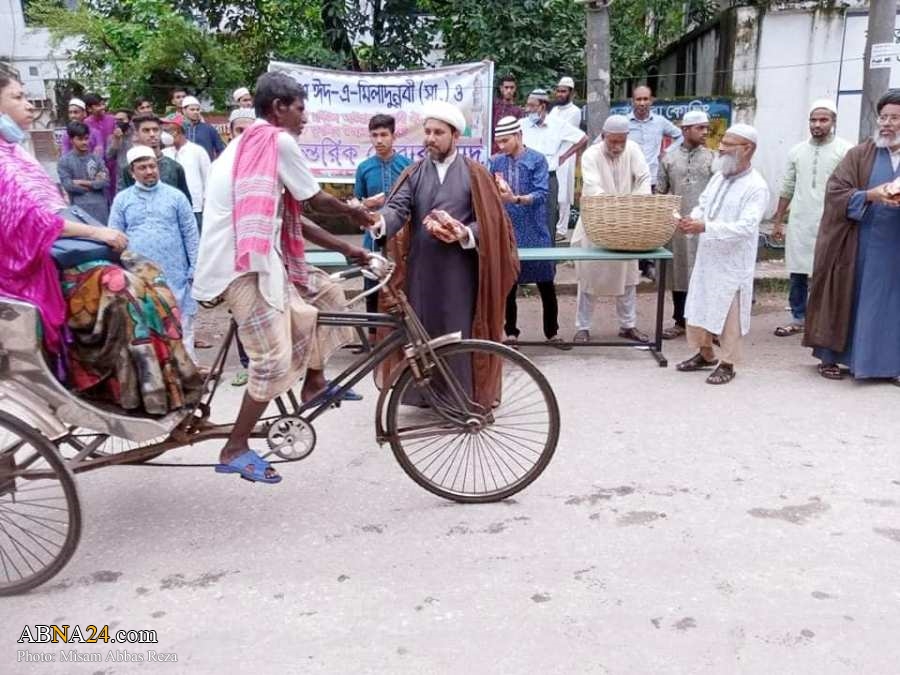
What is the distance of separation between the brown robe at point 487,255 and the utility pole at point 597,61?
3.70 m

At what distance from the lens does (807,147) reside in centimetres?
648

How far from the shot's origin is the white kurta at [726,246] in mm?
5141

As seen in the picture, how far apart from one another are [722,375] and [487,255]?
2.03 meters

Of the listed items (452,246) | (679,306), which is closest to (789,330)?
(679,306)

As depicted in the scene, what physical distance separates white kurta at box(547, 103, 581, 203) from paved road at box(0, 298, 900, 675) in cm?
460

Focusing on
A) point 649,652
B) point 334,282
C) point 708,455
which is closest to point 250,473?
point 334,282

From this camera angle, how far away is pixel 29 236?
2904 millimetres

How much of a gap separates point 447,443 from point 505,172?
310 centimetres

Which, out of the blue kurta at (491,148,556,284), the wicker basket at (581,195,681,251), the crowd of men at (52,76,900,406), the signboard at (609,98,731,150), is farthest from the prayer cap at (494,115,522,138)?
the signboard at (609,98,731,150)

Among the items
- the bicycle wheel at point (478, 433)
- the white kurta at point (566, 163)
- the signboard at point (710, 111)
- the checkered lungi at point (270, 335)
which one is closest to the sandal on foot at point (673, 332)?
the white kurta at point (566, 163)

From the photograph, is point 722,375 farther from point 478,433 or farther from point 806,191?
point 478,433

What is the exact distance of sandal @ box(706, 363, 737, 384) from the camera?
213 inches

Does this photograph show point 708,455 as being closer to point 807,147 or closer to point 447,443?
point 447,443

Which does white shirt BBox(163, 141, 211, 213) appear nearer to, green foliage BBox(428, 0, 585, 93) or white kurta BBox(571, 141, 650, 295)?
white kurta BBox(571, 141, 650, 295)
